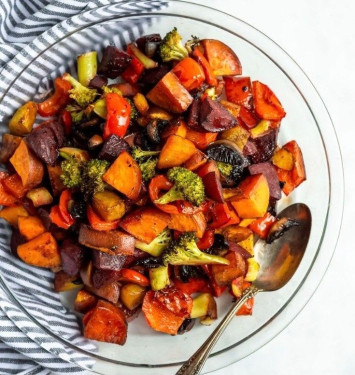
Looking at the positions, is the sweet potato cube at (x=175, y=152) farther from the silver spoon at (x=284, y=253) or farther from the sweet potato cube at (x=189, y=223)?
the silver spoon at (x=284, y=253)

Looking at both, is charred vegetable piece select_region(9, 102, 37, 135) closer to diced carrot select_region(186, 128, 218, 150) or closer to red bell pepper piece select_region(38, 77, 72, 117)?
red bell pepper piece select_region(38, 77, 72, 117)

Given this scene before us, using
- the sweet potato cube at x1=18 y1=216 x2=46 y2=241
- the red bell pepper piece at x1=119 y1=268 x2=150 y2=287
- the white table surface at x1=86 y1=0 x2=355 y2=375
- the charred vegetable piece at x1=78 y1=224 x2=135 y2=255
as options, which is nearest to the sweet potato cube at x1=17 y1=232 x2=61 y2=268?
the sweet potato cube at x1=18 y1=216 x2=46 y2=241

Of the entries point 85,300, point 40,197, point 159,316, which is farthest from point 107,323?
point 40,197

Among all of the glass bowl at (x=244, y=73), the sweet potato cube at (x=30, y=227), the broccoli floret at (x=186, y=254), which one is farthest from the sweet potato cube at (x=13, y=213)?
the broccoli floret at (x=186, y=254)

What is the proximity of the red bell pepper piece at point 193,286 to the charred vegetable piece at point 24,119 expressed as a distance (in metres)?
1.16

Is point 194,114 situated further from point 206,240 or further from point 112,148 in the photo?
→ point 206,240

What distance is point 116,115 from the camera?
2.65 metres

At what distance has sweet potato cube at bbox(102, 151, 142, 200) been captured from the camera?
2576 mm

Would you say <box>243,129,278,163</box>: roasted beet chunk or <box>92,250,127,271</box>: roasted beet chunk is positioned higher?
<box>243,129,278,163</box>: roasted beet chunk

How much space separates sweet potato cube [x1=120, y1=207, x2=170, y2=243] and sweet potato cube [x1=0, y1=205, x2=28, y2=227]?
618mm

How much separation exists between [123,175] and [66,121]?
21.0 inches

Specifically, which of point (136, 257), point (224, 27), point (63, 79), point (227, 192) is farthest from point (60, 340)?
point (224, 27)

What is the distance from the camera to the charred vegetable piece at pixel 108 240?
266 cm

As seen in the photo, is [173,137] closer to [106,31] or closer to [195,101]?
[195,101]
